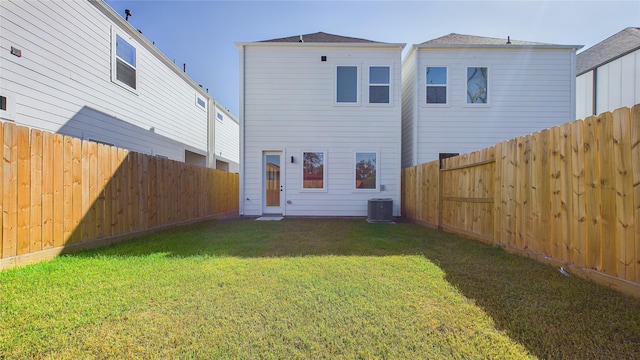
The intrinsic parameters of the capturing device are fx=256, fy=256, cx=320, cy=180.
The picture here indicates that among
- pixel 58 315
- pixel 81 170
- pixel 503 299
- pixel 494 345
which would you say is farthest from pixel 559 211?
pixel 81 170

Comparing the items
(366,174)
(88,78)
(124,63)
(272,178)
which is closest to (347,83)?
(366,174)

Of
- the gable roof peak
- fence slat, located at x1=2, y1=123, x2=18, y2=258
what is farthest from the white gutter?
fence slat, located at x1=2, y1=123, x2=18, y2=258

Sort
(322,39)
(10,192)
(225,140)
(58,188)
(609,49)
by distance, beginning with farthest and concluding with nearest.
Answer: (225,140) → (609,49) → (322,39) → (58,188) → (10,192)

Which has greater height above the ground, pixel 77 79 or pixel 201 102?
pixel 201 102

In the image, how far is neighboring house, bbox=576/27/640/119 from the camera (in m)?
9.29

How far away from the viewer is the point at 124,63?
7539 mm

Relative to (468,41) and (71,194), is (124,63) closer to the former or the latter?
(71,194)

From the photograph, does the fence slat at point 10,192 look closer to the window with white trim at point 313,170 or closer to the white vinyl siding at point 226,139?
the window with white trim at point 313,170

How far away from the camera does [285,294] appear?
2.46 metres

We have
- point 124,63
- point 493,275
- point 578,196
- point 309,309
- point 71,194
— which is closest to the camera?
point 309,309

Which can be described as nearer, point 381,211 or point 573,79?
point 381,211

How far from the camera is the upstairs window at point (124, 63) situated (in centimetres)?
721

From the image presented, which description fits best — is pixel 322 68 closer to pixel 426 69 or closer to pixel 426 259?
pixel 426 69

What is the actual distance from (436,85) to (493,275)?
24.3 feet
